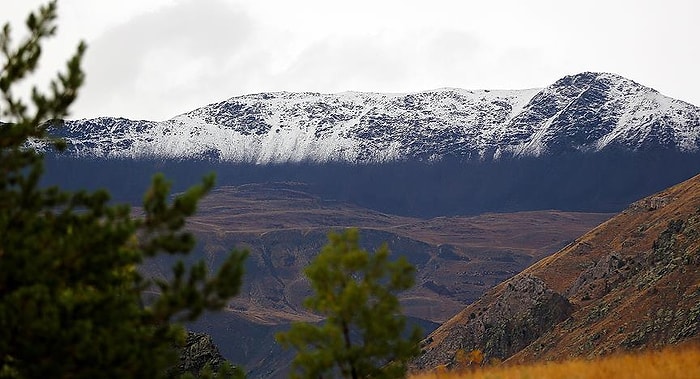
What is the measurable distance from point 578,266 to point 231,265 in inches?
3838

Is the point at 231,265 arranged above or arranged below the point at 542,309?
above

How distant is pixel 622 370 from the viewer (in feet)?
45.0

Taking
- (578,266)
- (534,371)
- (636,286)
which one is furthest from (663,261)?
(534,371)

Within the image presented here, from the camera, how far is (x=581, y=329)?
69.3m

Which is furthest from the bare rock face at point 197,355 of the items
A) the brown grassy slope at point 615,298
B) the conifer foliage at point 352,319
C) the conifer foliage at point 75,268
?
the brown grassy slope at point 615,298

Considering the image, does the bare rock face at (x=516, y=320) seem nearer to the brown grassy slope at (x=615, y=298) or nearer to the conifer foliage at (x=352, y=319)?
the brown grassy slope at (x=615, y=298)

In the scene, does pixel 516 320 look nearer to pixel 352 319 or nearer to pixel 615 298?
pixel 615 298

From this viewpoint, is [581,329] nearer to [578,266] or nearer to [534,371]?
[578,266]

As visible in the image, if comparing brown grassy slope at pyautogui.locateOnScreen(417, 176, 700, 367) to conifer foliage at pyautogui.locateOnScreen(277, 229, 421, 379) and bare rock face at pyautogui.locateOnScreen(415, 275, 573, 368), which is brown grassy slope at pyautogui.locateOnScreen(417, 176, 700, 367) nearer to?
bare rock face at pyautogui.locateOnScreen(415, 275, 573, 368)

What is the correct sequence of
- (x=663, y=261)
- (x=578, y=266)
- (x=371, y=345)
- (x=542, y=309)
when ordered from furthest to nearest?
(x=578, y=266)
(x=542, y=309)
(x=663, y=261)
(x=371, y=345)

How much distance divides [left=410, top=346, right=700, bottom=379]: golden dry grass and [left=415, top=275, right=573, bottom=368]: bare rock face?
61904 millimetres

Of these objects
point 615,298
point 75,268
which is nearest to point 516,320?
point 615,298

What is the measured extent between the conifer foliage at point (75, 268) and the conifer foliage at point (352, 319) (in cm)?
Answer: 240

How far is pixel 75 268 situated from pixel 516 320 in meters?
73.0
